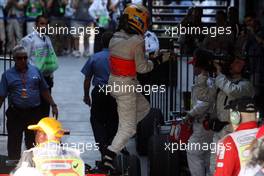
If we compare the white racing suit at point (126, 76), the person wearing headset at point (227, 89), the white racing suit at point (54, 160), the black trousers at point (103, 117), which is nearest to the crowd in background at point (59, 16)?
the black trousers at point (103, 117)

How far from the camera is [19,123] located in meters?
12.2

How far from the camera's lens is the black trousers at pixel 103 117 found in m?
12.2

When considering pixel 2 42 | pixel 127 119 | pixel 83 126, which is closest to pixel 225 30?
pixel 83 126

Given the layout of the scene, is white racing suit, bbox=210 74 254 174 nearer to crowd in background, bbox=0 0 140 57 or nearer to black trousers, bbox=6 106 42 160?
black trousers, bbox=6 106 42 160

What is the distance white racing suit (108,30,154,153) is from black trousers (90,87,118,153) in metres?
0.48

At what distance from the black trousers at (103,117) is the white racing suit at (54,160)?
13.4 feet

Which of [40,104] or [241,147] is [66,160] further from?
[40,104]

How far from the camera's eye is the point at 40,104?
1227 cm

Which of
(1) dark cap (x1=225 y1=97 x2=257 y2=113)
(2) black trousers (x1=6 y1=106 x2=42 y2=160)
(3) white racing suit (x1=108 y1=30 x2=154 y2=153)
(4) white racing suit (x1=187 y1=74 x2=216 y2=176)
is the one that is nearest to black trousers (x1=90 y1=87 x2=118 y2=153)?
(3) white racing suit (x1=108 y1=30 x2=154 y2=153)

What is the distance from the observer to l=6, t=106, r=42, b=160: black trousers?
12.1m

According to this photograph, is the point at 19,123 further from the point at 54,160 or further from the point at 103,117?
the point at 54,160

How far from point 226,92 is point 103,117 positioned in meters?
2.02

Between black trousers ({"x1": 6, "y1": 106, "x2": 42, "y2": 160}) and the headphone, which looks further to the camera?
black trousers ({"x1": 6, "y1": 106, "x2": 42, "y2": 160})

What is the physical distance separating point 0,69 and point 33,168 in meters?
9.78
